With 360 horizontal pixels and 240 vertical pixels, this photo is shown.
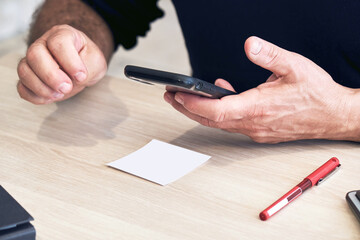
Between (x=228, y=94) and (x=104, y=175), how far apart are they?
0.24 meters

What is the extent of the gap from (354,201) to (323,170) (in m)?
0.09

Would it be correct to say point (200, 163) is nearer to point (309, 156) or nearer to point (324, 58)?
point (309, 156)

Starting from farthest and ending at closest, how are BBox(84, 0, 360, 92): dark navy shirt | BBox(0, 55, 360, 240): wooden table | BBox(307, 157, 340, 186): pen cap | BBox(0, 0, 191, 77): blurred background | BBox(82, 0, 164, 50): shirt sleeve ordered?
BBox(0, 0, 191, 77): blurred background < BBox(82, 0, 164, 50): shirt sleeve < BBox(84, 0, 360, 92): dark navy shirt < BBox(307, 157, 340, 186): pen cap < BBox(0, 55, 360, 240): wooden table

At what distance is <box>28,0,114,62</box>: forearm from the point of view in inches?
44.0

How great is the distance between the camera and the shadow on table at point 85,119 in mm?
821

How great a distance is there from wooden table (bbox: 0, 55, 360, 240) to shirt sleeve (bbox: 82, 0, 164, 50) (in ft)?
1.08

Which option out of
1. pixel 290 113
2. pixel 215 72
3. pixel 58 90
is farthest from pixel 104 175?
pixel 215 72

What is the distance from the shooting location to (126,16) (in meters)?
1.25

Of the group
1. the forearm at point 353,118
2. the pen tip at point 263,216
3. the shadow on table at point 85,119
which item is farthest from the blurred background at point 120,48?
the pen tip at point 263,216

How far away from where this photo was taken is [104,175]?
71 cm

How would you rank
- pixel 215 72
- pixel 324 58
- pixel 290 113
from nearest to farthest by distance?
1. pixel 290 113
2. pixel 324 58
3. pixel 215 72

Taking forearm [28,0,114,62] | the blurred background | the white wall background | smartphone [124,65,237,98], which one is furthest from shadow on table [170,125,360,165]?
the white wall background

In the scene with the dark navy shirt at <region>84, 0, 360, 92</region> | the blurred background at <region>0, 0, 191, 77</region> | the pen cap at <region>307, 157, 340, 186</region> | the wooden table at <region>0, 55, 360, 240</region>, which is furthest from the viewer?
the blurred background at <region>0, 0, 191, 77</region>

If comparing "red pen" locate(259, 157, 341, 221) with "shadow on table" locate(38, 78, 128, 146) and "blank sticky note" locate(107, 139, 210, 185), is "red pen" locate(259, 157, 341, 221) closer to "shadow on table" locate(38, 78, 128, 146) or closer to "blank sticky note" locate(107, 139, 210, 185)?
"blank sticky note" locate(107, 139, 210, 185)
